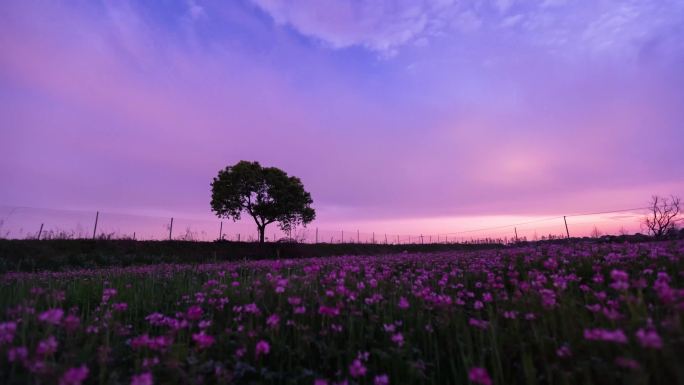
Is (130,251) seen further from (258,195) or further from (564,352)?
(564,352)

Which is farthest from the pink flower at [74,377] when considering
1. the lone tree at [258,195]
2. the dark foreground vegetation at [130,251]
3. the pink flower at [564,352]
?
the lone tree at [258,195]

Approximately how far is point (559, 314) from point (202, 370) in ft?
10.4

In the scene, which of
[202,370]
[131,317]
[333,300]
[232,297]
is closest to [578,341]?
[333,300]

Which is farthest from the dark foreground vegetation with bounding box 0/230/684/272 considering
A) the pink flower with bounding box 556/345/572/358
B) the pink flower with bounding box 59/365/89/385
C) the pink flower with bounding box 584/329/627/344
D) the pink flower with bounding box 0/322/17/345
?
the pink flower with bounding box 584/329/627/344

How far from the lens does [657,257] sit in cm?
574

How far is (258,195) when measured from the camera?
39.1 metres

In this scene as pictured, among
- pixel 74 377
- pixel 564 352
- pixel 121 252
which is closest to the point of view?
pixel 74 377

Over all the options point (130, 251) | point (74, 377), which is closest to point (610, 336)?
point (74, 377)

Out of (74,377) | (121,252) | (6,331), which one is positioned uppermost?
(121,252)

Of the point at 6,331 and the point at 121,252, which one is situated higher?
the point at 121,252

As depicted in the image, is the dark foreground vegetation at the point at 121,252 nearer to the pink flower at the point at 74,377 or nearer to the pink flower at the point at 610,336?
the pink flower at the point at 74,377

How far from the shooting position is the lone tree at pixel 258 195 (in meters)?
37.9

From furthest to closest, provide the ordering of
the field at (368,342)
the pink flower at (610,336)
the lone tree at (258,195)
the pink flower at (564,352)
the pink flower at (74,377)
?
the lone tree at (258,195)
the pink flower at (564,352)
the field at (368,342)
the pink flower at (610,336)
the pink flower at (74,377)

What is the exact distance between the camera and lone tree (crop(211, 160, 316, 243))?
124ft
